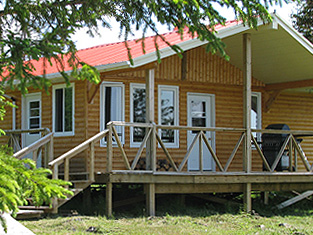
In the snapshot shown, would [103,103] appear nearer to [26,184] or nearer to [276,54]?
[276,54]

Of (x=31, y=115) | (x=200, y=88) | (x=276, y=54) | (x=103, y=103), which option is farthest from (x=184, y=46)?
(x=31, y=115)

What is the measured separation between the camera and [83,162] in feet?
44.2

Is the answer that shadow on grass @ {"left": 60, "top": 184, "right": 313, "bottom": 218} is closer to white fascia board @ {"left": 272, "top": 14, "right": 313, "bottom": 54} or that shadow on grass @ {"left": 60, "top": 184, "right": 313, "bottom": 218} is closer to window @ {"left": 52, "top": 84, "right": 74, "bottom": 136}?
window @ {"left": 52, "top": 84, "right": 74, "bottom": 136}

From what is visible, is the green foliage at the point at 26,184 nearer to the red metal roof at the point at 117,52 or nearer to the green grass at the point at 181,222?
the red metal roof at the point at 117,52

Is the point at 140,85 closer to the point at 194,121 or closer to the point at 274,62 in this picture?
the point at 194,121

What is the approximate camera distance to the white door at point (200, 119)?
15.1 m

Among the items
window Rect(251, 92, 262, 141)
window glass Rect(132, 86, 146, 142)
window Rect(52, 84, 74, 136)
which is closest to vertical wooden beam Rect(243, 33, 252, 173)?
window glass Rect(132, 86, 146, 142)

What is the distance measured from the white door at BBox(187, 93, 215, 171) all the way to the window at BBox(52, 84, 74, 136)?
3.18 m

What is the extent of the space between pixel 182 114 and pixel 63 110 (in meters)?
3.14

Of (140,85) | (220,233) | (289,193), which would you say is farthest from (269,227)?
(289,193)

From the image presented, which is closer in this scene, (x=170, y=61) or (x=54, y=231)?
(x=54, y=231)

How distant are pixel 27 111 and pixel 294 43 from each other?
731cm

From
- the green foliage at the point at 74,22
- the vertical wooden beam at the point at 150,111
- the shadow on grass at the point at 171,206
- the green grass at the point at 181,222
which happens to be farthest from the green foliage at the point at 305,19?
the green foliage at the point at 74,22

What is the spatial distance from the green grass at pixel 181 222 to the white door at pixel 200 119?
1.38m
